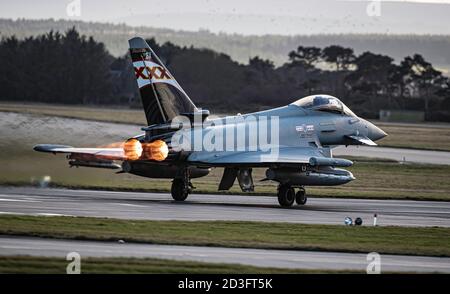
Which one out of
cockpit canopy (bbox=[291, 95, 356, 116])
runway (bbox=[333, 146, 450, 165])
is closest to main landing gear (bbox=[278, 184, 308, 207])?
cockpit canopy (bbox=[291, 95, 356, 116])

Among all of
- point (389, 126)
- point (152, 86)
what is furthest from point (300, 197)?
point (389, 126)

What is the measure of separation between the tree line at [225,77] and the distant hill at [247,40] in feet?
1.66

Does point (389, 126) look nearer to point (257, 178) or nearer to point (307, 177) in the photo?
point (257, 178)

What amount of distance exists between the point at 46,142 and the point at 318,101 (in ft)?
32.7

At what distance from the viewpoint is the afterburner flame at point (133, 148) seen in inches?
1197

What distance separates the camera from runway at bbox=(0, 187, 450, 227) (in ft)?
87.9

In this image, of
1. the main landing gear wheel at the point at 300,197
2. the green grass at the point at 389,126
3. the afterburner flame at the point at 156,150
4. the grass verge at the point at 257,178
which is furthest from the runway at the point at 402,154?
the afterburner flame at the point at 156,150

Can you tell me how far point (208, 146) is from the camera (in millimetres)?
31328

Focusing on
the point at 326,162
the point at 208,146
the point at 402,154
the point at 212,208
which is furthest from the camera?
the point at 402,154

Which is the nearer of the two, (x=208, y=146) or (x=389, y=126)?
(x=208, y=146)

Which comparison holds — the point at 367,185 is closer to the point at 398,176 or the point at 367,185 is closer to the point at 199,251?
the point at 398,176

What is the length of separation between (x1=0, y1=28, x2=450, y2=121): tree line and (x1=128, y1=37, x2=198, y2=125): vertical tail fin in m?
27.3

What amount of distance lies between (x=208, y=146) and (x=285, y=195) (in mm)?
2947

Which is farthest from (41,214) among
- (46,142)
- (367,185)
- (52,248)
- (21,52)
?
(21,52)
